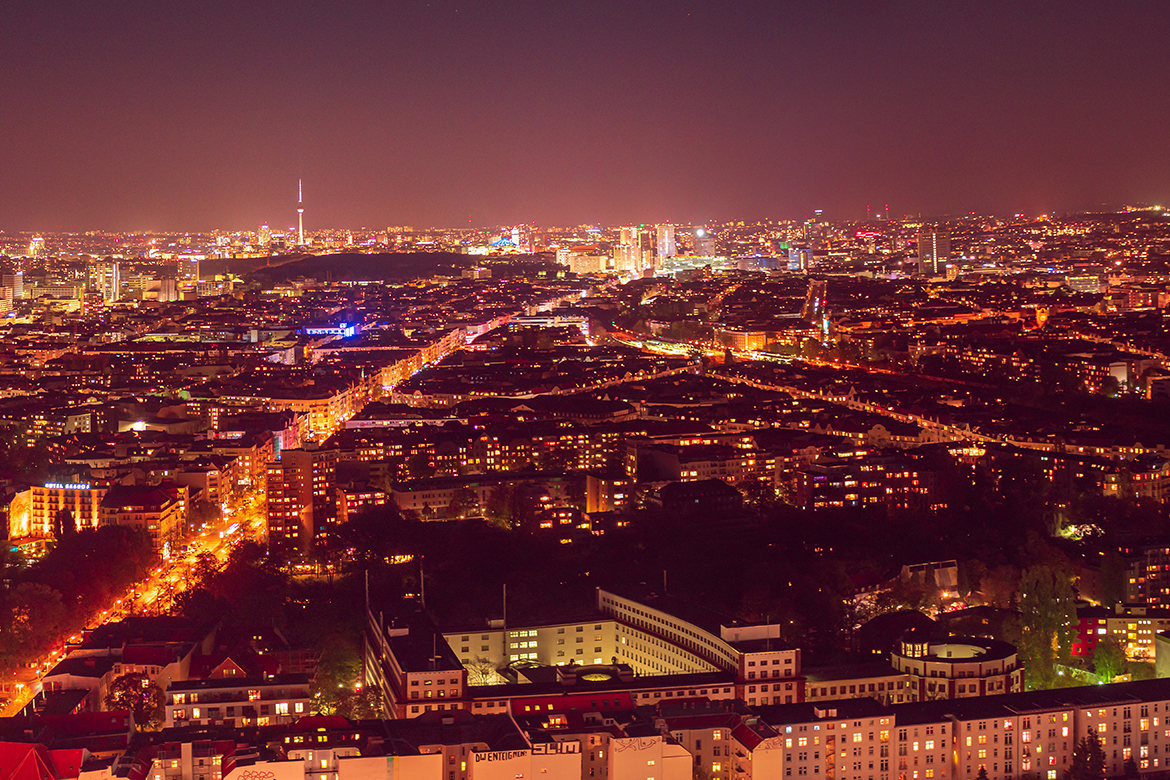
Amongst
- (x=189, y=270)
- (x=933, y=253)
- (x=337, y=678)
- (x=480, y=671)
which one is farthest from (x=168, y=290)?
(x=480, y=671)

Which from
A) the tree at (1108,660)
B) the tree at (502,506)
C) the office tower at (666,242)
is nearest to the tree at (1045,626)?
the tree at (1108,660)

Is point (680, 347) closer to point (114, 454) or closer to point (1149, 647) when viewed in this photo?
point (114, 454)

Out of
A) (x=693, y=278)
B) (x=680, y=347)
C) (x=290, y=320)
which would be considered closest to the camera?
(x=680, y=347)

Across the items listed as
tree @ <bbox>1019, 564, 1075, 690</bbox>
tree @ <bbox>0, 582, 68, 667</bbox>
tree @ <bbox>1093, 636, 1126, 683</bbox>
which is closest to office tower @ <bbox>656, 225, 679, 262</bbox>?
tree @ <bbox>1019, 564, 1075, 690</bbox>

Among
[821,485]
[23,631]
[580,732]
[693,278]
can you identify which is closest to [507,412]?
[821,485]

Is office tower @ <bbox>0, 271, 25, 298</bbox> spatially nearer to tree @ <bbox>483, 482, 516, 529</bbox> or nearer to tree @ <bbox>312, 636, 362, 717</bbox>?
tree @ <bbox>483, 482, 516, 529</bbox>

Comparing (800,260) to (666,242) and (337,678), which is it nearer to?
(666,242)
